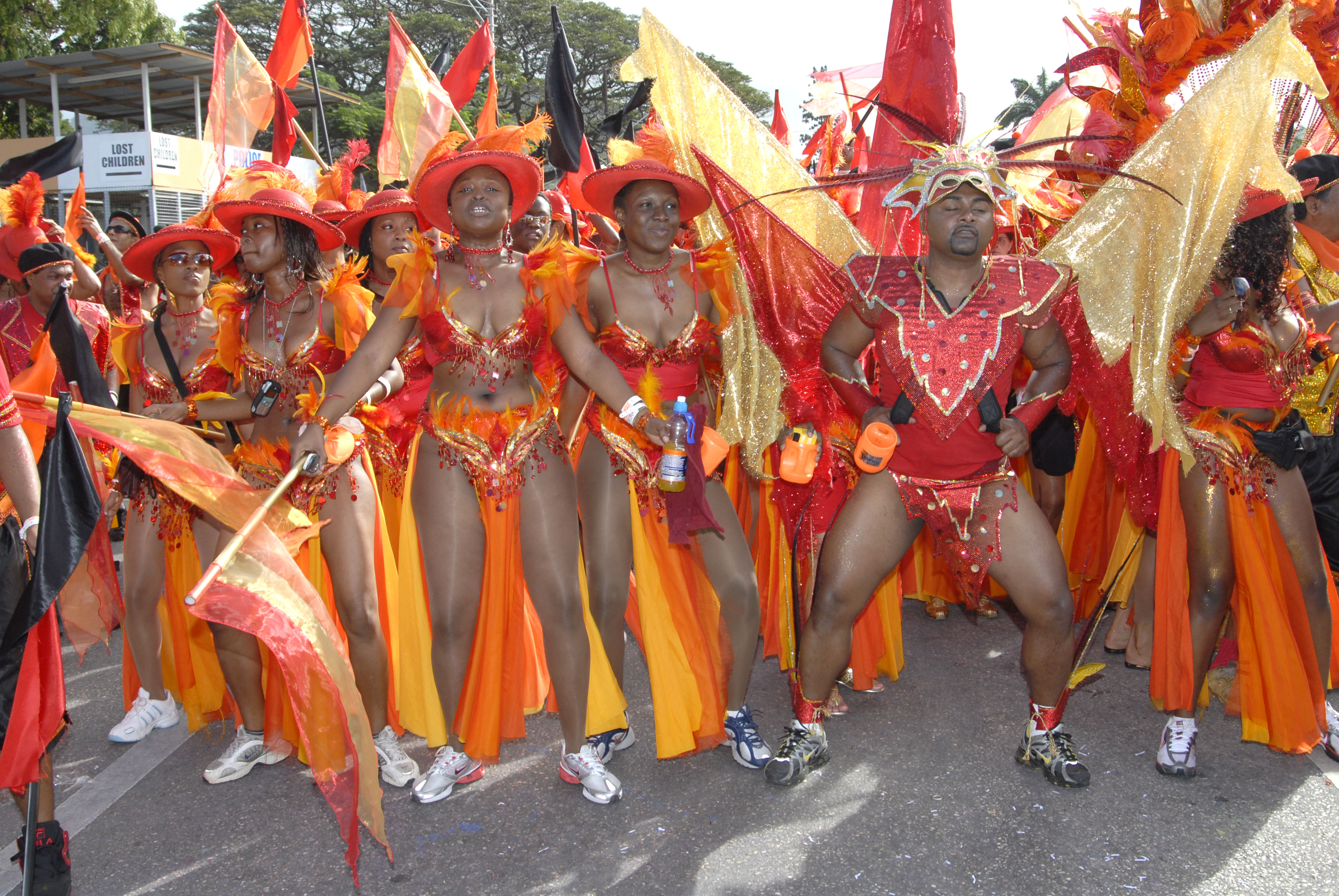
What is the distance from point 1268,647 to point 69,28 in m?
27.8

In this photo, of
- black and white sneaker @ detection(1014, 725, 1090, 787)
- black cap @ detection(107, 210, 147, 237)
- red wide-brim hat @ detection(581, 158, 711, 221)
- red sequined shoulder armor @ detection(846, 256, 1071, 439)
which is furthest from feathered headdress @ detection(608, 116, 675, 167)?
black cap @ detection(107, 210, 147, 237)

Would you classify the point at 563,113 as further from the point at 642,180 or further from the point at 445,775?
the point at 445,775

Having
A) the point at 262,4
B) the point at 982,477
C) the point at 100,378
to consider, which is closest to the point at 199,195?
the point at 262,4

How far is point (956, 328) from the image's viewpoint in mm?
3307

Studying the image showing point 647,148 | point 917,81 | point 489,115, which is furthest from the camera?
point 489,115

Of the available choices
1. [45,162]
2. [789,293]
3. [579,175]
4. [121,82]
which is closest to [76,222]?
[45,162]

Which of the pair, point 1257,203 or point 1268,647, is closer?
point 1257,203

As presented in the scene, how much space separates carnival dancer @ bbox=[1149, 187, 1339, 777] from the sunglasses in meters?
3.93

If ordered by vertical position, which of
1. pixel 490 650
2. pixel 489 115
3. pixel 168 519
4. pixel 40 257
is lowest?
pixel 490 650

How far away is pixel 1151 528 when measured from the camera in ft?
12.6

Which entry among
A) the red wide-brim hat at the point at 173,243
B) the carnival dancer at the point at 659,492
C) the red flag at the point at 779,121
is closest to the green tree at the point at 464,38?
the red flag at the point at 779,121

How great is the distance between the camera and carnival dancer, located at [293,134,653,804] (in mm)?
3316

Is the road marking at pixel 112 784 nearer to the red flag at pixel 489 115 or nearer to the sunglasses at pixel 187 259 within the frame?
the sunglasses at pixel 187 259

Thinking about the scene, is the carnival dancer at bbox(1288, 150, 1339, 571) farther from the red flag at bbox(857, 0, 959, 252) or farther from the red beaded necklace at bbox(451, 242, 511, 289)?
the red beaded necklace at bbox(451, 242, 511, 289)
